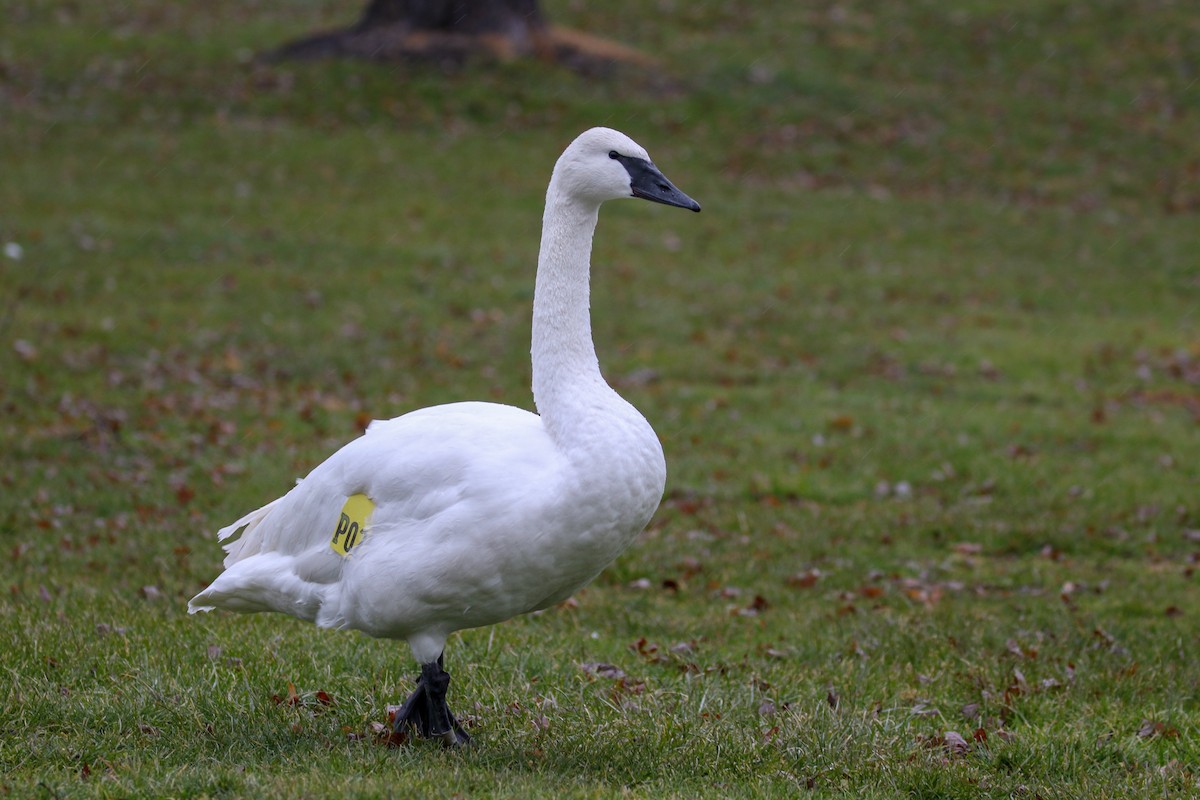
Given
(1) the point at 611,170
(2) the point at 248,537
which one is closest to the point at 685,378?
(2) the point at 248,537

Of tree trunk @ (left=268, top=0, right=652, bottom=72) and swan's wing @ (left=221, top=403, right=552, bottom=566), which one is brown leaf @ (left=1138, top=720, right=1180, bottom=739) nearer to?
swan's wing @ (left=221, top=403, right=552, bottom=566)

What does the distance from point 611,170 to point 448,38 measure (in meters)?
21.0

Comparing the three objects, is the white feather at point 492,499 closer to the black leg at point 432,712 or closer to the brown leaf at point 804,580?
the black leg at point 432,712

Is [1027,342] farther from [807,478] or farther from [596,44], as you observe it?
[596,44]

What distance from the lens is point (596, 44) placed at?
26625mm

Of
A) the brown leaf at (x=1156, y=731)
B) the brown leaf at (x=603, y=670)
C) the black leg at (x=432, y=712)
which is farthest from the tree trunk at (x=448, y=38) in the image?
the brown leaf at (x=1156, y=731)

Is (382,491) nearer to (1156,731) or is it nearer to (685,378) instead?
(1156,731)

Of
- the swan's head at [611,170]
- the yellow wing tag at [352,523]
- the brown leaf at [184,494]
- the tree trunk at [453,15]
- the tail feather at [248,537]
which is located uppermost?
the swan's head at [611,170]

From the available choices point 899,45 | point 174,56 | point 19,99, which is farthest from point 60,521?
point 899,45

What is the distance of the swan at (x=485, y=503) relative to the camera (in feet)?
15.8

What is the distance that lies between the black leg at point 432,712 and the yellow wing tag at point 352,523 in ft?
1.85

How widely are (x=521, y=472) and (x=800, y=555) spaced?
4.67m

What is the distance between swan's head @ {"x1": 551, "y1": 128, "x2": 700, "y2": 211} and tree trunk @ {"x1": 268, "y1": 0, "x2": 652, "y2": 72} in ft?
67.1

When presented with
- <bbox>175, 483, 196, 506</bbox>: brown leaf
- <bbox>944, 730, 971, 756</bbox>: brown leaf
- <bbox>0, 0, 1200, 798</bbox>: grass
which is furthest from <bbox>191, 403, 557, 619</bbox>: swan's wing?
<bbox>175, 483, 196, 506</bbox>: brown leaf
